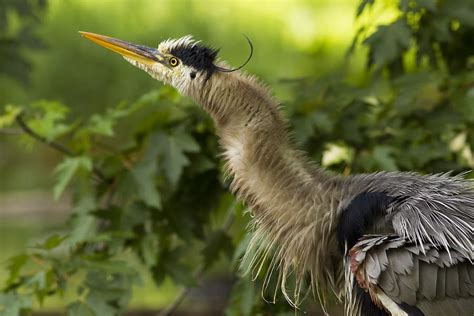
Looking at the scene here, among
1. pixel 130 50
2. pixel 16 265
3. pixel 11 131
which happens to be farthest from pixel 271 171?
pixel 11 131

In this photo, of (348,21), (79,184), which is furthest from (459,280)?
(348,21)

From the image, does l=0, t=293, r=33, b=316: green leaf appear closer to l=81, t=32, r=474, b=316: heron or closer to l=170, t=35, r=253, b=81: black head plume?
l=81, t=32, r=474, b=316: heron

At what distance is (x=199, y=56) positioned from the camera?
11.3 feet

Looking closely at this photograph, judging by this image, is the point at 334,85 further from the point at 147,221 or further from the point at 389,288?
the point at 389,288

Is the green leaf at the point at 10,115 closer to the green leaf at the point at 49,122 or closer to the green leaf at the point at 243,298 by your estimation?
the green leaf at the point at 49,122

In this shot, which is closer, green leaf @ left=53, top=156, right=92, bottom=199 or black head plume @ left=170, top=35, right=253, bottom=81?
black head plume @ left=170, top=35, right=253, bottom=81

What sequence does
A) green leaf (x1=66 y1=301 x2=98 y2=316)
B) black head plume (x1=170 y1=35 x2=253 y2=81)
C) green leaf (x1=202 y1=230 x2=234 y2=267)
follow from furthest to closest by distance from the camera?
green leaf (x1=202 y1=230 x2=234 y2=267) < green leaf (x1=66 y1=301 x2=98 y2=316) < black head plume (x1=170 y1=35 x2=253 y2=81)

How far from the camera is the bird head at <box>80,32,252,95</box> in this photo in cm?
345

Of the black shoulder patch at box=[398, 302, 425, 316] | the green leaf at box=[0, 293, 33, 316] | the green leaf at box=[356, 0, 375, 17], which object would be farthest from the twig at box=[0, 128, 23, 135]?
the black shoulder patch at box=[398, 302, 425, 316]

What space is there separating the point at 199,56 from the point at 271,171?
52cm

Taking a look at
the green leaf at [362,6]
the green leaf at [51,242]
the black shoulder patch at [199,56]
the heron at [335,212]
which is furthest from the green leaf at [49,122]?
the green leaf at [362,6]

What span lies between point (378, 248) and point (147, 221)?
1705 mm

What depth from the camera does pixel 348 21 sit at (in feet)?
40.1

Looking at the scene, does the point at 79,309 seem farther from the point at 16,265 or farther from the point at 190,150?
the point at 190,150
